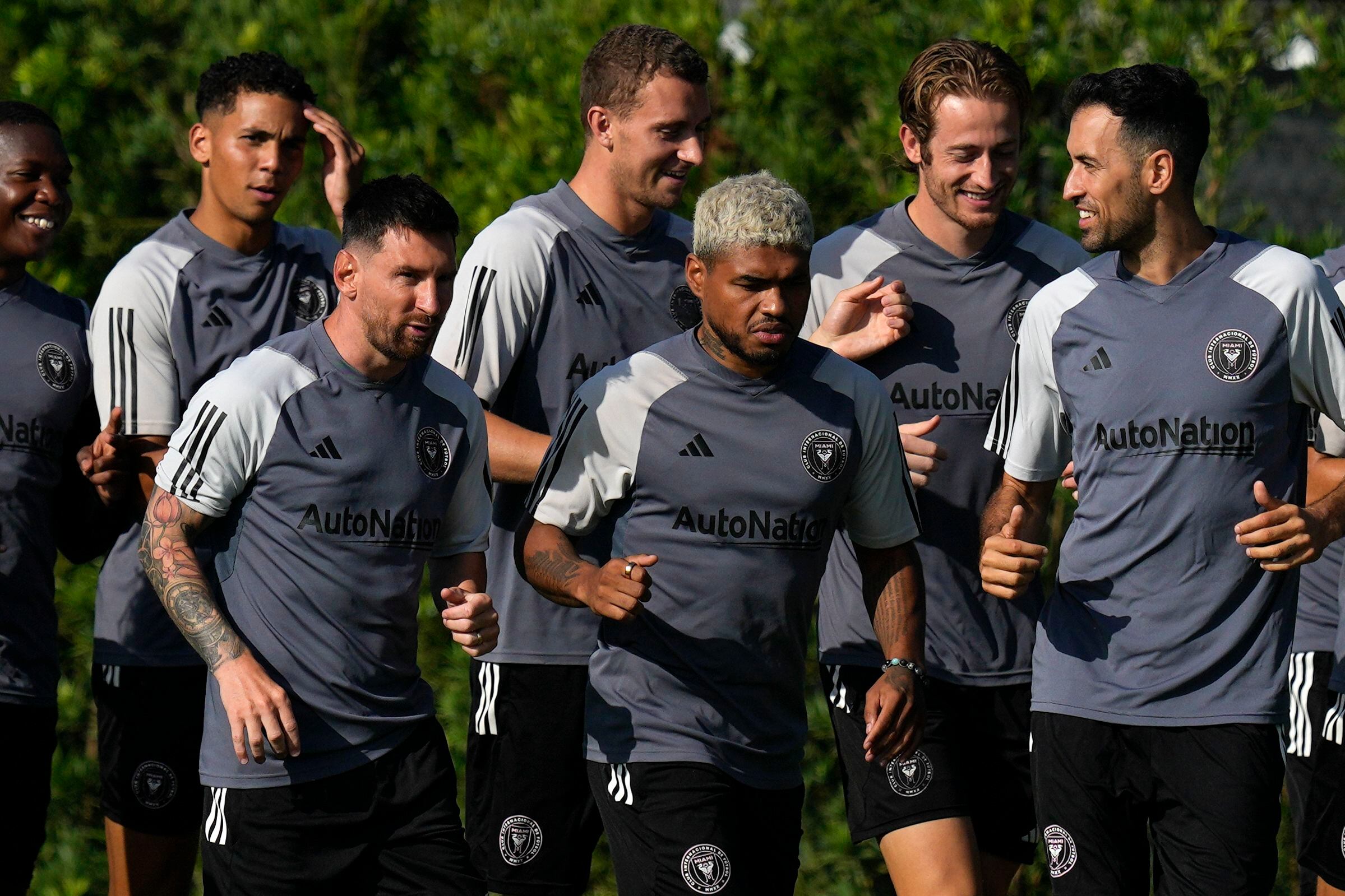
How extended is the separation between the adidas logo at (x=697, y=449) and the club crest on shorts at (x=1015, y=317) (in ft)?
4.05

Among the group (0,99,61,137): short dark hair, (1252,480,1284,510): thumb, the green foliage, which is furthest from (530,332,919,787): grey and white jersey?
the green foliage

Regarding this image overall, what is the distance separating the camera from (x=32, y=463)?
5.84 meters

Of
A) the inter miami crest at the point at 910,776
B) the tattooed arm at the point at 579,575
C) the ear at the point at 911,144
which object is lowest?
the inter miami crest at the point at 910,776

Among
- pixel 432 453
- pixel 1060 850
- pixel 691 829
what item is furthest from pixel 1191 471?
pixel 432 453

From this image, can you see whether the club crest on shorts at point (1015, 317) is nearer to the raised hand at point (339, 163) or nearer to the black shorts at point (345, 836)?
the black shorts at point (345, 836)

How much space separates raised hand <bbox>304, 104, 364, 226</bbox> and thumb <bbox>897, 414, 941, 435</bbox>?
2172 mm

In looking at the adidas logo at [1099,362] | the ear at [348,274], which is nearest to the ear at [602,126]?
the ear at [348,274]

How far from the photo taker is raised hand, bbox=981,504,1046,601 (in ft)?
16.4

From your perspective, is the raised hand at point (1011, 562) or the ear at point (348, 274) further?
the ear at point (348, 274)

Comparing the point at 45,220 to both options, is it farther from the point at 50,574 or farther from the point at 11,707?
the point at 11,707

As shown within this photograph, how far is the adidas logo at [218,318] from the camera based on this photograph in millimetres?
6141

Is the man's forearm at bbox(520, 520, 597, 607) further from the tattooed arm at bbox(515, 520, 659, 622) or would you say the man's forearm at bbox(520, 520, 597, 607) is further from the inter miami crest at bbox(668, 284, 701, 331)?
the inter miami crest at bbox(668, 284, 701, 331)

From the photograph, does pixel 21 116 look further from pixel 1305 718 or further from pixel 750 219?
pixel 1305 718

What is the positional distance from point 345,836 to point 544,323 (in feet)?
5.43
